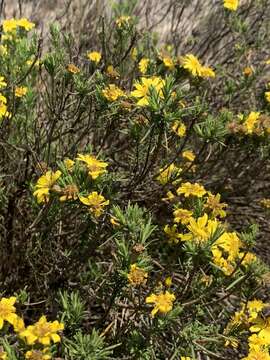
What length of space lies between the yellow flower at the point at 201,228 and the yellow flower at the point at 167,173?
42 cm

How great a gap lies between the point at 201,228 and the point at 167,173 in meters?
0.58

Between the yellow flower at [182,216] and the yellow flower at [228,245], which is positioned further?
the yellow flower at [182,216]

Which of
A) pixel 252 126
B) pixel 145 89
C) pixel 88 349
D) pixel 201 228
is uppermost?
pixel 145 89

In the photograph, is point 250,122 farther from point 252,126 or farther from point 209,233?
point 209,233

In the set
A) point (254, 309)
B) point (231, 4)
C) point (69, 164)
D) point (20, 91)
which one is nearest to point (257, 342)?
point (254, 309)

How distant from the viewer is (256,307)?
2572mm

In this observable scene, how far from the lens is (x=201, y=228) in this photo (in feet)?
7.80

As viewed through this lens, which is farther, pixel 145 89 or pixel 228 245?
pixel 145 89

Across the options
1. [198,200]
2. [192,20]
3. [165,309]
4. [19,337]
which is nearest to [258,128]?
[198,200]

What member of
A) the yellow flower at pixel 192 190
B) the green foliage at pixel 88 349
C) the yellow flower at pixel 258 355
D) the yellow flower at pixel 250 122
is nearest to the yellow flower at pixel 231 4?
the yellow flower at pixel 250 122

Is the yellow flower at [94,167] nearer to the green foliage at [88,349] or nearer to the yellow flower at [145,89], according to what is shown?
the yellow flower at [145,89]

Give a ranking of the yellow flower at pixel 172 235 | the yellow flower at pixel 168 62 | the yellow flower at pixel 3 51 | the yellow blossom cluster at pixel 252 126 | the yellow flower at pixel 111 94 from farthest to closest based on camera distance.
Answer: the yellow flower at pixel 3 51
the yellow flower at pixel 168 62
the yellow blossom cluster at pixel 252 126
the yellow flower at pixel 172 235
the yellow flower at pixel 111 94

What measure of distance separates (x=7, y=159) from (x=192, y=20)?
9.48 feet

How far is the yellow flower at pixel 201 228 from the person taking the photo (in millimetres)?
2281
